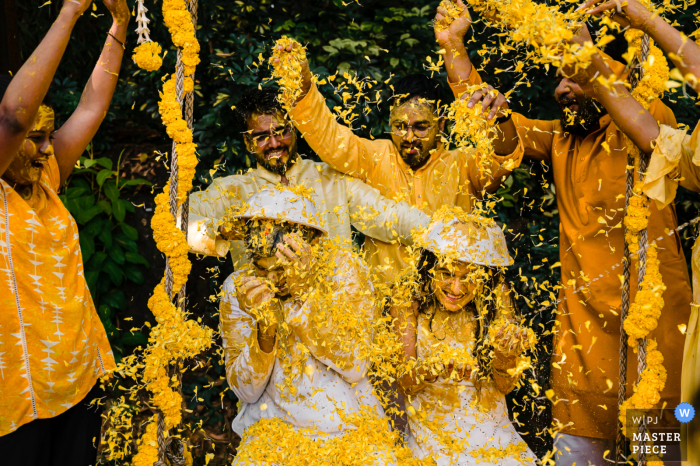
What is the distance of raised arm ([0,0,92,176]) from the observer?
7.31 ft

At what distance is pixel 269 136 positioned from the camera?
3352 mm

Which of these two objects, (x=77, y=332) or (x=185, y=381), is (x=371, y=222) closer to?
(x=77, y=332)

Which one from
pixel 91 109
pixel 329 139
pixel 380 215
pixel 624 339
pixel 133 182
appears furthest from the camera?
pixel 133 182

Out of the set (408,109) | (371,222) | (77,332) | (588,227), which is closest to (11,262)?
(77,332)

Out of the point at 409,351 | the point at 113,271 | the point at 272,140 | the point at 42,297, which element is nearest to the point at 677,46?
the point at 409,351

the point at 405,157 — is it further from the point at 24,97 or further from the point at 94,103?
the point at 24,97

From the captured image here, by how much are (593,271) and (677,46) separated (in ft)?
3.69

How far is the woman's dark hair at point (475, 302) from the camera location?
9.62ft

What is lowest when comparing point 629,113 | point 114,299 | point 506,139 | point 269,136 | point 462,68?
point 114,299

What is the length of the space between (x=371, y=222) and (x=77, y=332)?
154cm

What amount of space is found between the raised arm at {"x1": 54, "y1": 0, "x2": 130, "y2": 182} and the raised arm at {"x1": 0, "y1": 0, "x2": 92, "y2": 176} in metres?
0.45

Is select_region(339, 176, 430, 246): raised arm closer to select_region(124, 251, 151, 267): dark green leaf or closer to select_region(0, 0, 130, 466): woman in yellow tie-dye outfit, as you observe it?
select_region(0, 0, 130, 466): woman in yellow tie-dye outfit

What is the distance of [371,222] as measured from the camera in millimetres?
3406

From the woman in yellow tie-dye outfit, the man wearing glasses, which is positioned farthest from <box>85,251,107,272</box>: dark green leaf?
the woman in yellow tie-dye outfit
